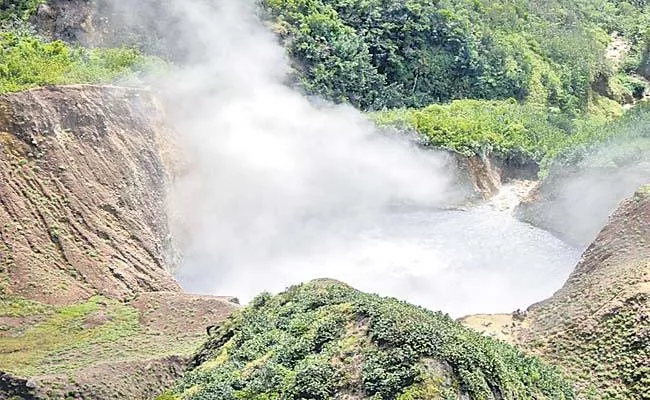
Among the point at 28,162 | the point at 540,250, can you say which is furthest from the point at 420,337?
the point at 540,250

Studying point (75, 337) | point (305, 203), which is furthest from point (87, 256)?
point (305, 203)

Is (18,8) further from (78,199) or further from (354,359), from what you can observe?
(354,359)

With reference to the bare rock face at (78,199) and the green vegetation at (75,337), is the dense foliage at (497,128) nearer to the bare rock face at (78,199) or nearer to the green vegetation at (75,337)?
the bare rock face at (78,199)

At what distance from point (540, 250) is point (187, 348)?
2272 cm

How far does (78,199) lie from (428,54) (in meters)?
37.7

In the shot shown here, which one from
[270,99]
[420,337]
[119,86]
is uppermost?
[270,99]

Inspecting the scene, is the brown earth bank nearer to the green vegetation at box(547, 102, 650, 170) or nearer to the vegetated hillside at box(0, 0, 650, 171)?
the green vegetation at box(547, 102, 650, 170)

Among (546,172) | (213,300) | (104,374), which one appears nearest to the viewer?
(104,374)

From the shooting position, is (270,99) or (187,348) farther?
(270,99)

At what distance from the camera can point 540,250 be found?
46.4 metres

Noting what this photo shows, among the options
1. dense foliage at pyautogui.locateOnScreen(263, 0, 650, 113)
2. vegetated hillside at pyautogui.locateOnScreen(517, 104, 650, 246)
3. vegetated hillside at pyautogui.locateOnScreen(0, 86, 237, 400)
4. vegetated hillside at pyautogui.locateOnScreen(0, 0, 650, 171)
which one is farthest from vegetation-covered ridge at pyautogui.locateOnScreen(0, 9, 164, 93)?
vegetated hillside at pyautogui.locateOnScreen(517, 104, 650, 246)

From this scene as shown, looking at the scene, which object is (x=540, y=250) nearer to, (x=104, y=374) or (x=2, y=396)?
(x=104, y=374)

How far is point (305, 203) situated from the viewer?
4900 centimetres

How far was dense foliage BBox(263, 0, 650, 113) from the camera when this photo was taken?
61.9m
